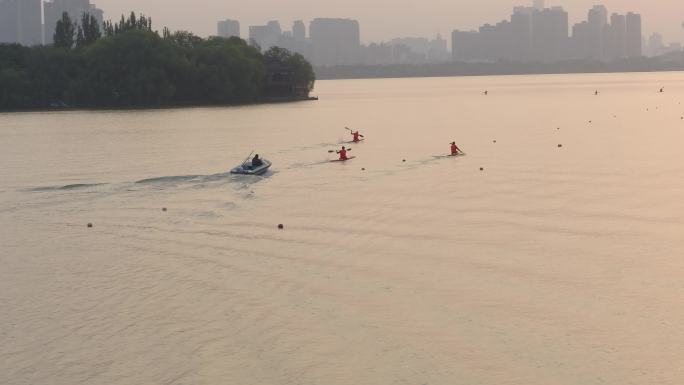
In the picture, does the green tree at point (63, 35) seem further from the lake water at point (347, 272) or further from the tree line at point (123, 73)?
the lake water at point (347, 272)

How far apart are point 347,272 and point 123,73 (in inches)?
4221

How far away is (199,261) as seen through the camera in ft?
93.0

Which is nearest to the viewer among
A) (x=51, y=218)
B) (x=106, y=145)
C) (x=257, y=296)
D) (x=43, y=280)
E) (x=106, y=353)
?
(x=106, y=353)

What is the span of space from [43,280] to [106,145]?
46665 mm

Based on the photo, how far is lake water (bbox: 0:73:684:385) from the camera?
19391mm

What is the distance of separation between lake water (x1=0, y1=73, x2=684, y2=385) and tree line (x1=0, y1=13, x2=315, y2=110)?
7163 cm

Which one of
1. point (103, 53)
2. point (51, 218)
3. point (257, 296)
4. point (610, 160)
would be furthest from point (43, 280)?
point (103, 53)

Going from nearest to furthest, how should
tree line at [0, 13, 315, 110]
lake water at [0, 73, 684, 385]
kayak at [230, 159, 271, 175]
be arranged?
1. lake water at [0, 73, 684, 385]
2. kayak at [230, 159, 271, 175]
3. tree line at [0, 13, 315, 110]

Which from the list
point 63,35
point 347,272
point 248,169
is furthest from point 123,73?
point 347,272

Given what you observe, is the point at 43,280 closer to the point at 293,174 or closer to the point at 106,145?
the point at 293,174

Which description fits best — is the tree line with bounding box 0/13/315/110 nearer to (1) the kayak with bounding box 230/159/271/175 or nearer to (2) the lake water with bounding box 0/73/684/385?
(2) the lake water with bounding box 0/73/684/385

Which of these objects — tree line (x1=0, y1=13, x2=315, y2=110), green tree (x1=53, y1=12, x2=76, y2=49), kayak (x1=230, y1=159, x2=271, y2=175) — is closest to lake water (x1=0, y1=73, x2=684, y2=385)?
kayak (x1=230, y1=159, x2=271, y2=175)

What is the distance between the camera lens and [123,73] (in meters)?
127

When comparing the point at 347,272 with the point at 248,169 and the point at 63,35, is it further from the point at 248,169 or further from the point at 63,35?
the point at 63,35
